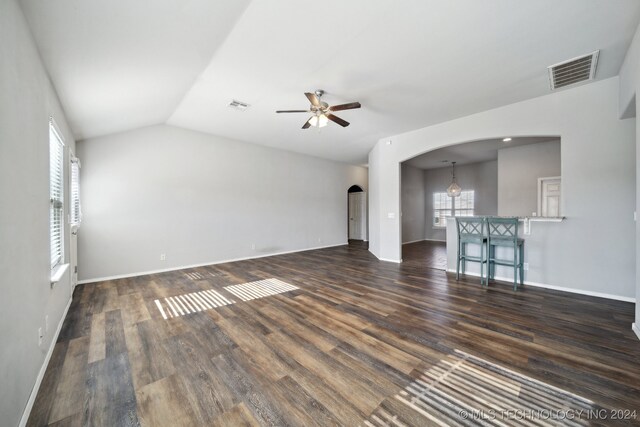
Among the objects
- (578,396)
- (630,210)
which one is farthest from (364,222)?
(578,396)

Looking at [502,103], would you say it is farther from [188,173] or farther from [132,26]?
[188,173]

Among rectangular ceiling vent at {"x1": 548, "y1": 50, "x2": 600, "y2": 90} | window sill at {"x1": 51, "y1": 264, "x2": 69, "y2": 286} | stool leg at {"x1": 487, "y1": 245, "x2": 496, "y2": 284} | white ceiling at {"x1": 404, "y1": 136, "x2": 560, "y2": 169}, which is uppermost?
rectangular ceiling vent at {"x1": 548, "y1": 50, "x2": 600, "y2": 90}

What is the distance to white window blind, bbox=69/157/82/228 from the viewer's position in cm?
370

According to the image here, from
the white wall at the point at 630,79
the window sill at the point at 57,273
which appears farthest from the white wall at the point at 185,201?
the white wall at the point at 630,79

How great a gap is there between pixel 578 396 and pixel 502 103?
4167 millimetres

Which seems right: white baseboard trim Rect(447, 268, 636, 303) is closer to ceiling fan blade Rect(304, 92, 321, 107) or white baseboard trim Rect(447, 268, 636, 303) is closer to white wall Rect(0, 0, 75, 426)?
ceiling fan blade Rect(304, 92, 321, 107)

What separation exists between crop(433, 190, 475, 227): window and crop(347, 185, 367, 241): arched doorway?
2.90m

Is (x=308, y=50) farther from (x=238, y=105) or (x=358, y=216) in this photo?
(x=358, y=216)

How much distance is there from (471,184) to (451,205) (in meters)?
1.04

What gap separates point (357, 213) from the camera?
1016 centimetres

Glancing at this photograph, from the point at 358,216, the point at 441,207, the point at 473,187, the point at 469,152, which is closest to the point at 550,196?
the point at 469,152

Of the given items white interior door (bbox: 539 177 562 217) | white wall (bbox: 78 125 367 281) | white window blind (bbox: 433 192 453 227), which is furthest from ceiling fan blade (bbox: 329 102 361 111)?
white window blind (bbox: 433 192 453 227)

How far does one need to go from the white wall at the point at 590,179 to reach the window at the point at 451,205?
5108 mm

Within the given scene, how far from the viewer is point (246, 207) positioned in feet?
21.2
